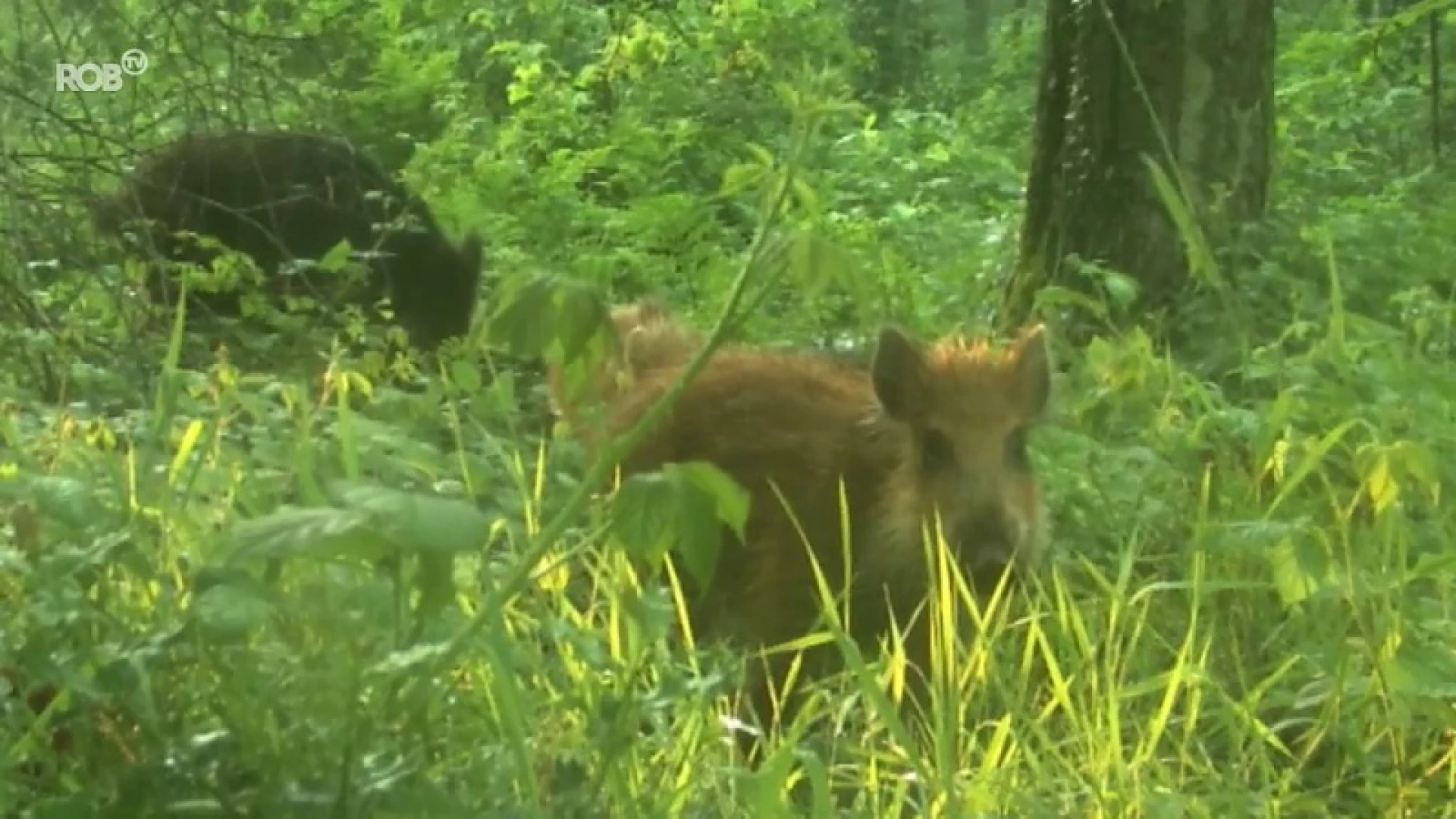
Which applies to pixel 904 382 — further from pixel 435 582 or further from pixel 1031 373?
pixel 435 582

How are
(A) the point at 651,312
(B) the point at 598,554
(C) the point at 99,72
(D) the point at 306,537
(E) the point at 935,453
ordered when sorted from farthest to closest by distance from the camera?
(A) the point at 651,312 → (C) the point at 99,72 → (E) the point at 935,453 → (B) the point at 598,554 → (D) the point at 306,537

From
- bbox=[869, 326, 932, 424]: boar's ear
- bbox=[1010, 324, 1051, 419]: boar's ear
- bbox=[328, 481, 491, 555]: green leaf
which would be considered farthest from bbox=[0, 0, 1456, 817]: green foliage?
bbox=[869, 326, 932, 424]: boar's ear

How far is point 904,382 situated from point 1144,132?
7.98 ft

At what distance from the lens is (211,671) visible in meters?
3.22

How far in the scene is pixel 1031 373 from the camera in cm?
558

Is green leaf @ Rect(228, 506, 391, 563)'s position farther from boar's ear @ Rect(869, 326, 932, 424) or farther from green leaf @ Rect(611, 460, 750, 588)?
boar's ear @ Rect(869, 326, 932, 424)

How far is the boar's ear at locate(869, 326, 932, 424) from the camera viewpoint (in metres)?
5.55

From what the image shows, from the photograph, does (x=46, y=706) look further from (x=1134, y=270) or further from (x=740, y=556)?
(x=1134, y=270)

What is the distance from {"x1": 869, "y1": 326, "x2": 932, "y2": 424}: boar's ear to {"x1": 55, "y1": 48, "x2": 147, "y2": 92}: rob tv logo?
196 cm

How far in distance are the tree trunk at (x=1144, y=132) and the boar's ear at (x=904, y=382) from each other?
2.02 metres

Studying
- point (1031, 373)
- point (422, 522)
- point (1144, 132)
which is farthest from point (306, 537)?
point (1144, 132)

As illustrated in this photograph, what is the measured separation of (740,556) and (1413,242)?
3871mm

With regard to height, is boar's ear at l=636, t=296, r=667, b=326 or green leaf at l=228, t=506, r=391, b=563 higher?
green leaf at l=228, t=506, r=391, b=563

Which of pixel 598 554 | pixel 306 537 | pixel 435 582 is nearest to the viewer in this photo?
pixel 306 537
